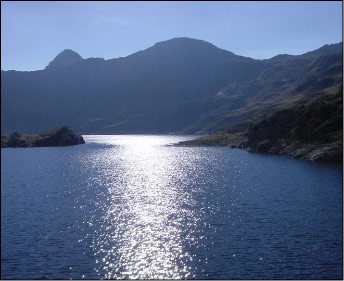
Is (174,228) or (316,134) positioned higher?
(316,134)

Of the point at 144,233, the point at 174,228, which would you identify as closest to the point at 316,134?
the point at 174,228

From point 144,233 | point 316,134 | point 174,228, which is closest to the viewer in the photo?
point 144,233

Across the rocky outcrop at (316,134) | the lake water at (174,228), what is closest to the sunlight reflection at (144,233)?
the lake water at (174,228)

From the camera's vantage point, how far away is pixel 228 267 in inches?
1820

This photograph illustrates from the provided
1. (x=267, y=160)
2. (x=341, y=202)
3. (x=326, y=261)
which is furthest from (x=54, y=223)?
(x=267, y=160)

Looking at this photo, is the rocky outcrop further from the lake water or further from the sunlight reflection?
the sunlight reflection

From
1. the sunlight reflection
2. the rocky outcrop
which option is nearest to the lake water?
the sunlight reflection

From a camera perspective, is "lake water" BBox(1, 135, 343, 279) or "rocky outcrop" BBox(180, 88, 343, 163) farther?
"rocky outcrop" BBox(180, 88, 343, 163)

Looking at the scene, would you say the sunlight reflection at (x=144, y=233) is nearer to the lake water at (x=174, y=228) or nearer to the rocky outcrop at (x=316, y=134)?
the lake water at (x=174, y=228)

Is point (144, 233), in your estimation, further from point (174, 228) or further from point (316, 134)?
point (316, 134)

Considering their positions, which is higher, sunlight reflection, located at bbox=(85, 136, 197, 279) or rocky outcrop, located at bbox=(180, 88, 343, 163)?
rocky outcrop, located at bbox=(180, 88, 343, 163)

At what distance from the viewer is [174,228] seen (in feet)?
203

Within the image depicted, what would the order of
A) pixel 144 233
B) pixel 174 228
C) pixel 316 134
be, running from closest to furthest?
pixel 144 233, pixel 174 228, pixel 316 134

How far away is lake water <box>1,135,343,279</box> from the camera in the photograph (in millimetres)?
46031
